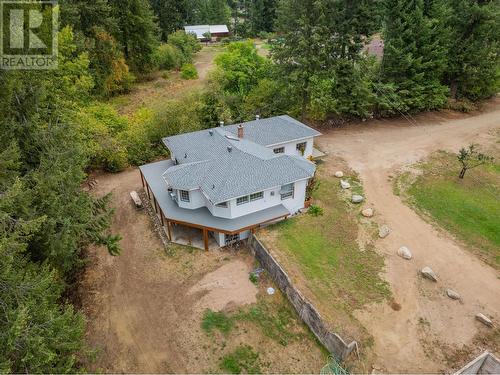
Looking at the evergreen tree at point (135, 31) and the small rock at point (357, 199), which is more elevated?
the evergreen tree at point (135, 31)

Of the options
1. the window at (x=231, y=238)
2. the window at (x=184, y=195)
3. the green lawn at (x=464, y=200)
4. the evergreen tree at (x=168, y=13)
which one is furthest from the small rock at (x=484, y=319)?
the evergreen tree at (x=168, y=13)

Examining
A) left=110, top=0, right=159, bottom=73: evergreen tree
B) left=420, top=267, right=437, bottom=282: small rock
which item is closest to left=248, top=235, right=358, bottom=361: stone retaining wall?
left=420, top=267, right=437, bottom=282: small rock

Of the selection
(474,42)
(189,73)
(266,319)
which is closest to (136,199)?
(266,319)

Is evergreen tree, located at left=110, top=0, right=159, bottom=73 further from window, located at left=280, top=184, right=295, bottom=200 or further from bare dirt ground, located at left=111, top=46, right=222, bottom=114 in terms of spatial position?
window, located at left=280, top=184, right=295, bottom=200

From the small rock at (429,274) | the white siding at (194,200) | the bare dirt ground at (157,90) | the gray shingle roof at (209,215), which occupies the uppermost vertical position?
the bare dirt ground at (157,90)

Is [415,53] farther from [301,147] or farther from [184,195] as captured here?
[184,195]

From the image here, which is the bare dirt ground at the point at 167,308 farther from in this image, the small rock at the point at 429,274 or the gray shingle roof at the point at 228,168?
the small rock at the point at 429,274
